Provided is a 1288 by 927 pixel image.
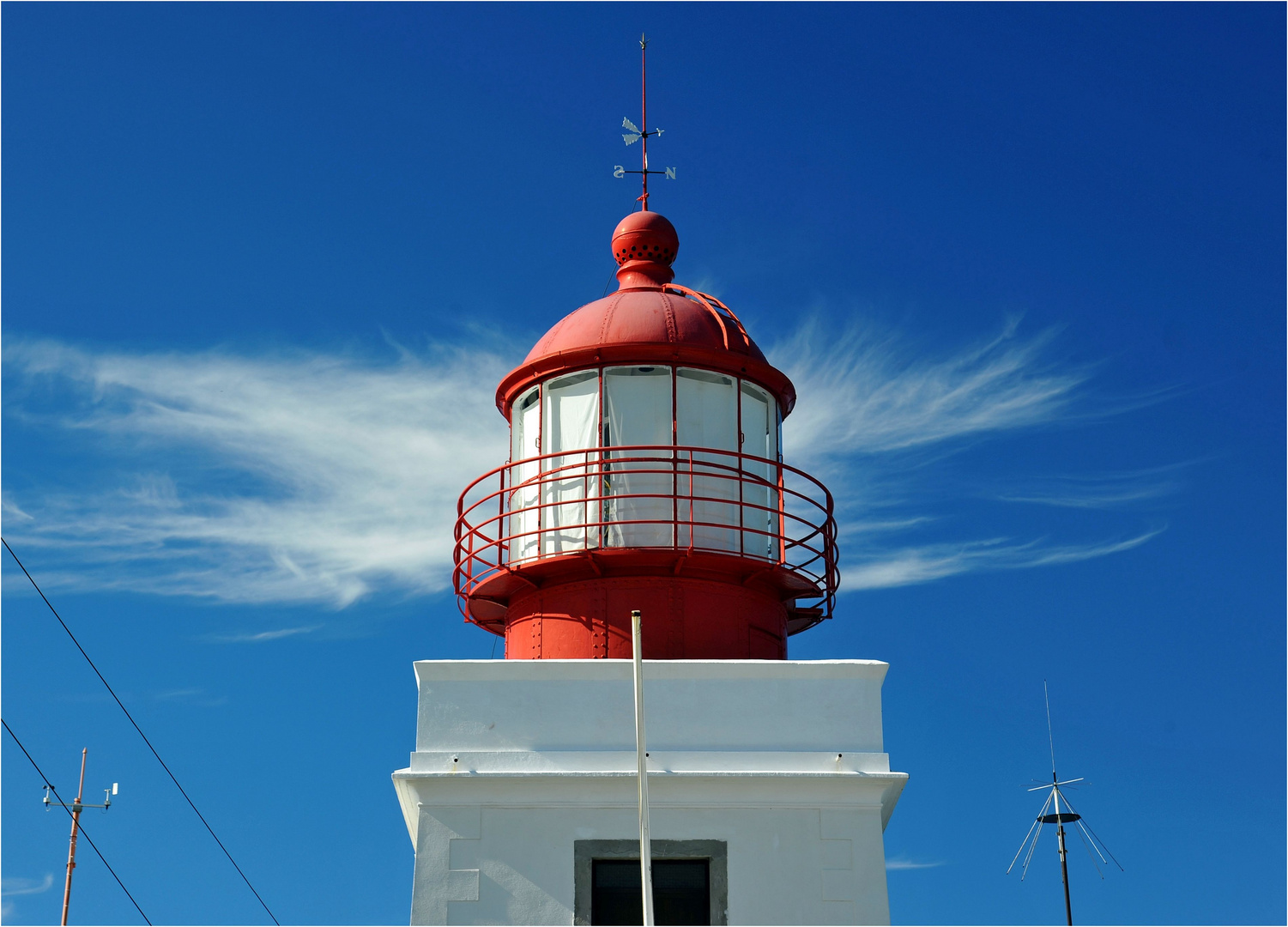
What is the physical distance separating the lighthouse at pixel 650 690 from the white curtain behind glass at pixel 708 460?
21mm

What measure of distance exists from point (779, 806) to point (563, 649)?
2705mm

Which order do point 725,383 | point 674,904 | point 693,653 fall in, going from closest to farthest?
point 674,904
point 693,653
point 725,383

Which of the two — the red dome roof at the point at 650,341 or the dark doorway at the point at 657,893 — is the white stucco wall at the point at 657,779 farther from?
the red dome roof at the point at 650,341

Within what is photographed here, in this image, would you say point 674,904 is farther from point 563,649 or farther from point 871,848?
point 563,649

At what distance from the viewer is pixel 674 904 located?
44.0 feet

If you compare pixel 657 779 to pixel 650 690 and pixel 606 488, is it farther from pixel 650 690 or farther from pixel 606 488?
pixel 606 488

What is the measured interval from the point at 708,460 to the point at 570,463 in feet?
4.63

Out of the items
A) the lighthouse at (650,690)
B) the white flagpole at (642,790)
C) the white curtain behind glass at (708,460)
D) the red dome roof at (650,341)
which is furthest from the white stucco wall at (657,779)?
the red dome roof at (650,341)

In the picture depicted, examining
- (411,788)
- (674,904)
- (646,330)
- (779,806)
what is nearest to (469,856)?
(411,788)

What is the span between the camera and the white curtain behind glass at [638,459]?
594 inches

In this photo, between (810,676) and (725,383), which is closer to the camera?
(810,676)

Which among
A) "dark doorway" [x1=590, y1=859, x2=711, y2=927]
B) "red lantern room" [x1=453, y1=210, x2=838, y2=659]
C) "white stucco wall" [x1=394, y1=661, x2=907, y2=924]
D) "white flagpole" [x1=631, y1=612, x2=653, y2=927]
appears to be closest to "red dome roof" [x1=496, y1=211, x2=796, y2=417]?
"red lantern room" [x1=453, y1=210, x2=838, y2=659]

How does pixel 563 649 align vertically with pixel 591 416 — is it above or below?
below

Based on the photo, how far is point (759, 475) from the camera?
15.7 meters
